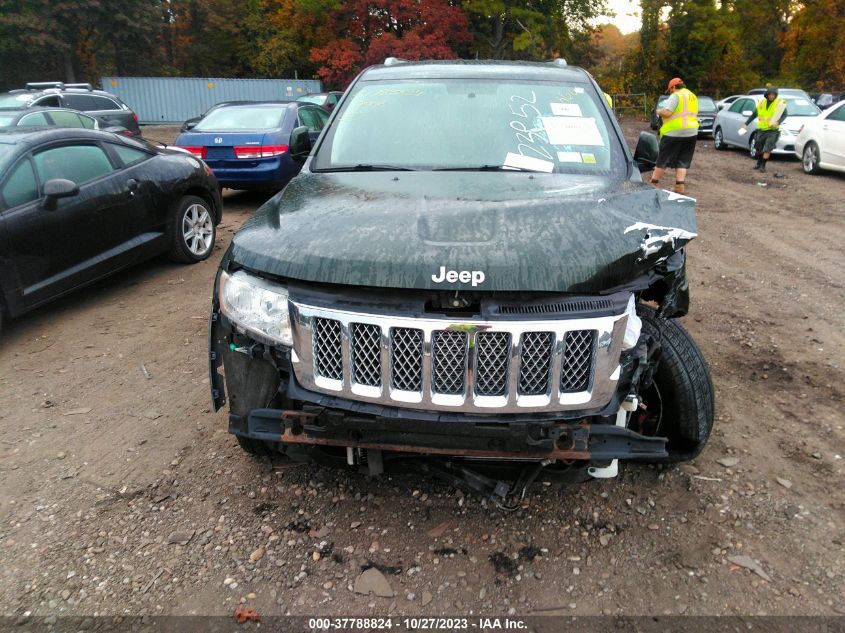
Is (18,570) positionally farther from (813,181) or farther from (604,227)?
(813,181)

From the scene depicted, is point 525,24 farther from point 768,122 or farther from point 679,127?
point 679,127

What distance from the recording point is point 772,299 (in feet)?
18.4

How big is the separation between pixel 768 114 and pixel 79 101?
1537 centimetres

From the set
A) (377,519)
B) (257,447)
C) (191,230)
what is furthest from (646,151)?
(191,230)

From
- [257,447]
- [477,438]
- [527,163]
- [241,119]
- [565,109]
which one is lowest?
[257,447]

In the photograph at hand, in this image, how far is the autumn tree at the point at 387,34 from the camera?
32031mm

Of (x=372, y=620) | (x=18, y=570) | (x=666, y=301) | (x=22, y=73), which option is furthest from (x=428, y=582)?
(x=22, y=73)

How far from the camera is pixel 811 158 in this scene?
1308 centimetres

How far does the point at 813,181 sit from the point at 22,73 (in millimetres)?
40385

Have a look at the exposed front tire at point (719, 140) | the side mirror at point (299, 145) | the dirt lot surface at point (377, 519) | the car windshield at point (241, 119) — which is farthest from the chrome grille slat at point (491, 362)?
the exposed front tire at point (719, 140)

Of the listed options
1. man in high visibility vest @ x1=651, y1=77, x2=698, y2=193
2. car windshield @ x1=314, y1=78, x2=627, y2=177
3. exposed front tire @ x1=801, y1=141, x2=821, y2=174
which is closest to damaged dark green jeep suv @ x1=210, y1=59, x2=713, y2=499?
car windshield @ x1=314, y1=78, x2=627, y2=177

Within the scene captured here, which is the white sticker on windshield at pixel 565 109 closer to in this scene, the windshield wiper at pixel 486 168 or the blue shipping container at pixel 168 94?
the windshield wiper at pixel 486 168

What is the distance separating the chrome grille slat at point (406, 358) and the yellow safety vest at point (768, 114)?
46.0 feet

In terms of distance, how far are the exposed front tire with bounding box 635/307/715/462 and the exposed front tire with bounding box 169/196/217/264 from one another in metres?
5.19
